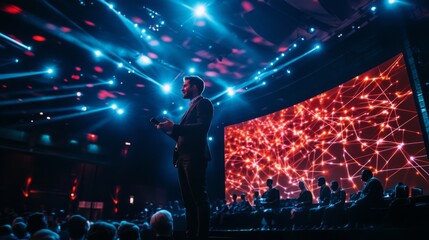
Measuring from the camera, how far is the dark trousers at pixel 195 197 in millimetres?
1909

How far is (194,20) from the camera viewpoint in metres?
6.32

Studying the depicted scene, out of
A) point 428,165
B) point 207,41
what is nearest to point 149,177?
point 207,41

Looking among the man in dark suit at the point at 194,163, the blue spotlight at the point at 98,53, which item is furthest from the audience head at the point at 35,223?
the blue spotlight at the point at 98,53

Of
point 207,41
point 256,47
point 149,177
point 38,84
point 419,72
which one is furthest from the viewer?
point 149,177

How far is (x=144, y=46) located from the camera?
7.13 metres

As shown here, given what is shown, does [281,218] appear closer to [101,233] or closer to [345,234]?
[345,234]

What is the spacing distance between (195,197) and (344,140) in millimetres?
6106

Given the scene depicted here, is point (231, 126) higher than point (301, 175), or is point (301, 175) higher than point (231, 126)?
point (231, 126)

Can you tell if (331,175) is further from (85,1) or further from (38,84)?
(38,84)

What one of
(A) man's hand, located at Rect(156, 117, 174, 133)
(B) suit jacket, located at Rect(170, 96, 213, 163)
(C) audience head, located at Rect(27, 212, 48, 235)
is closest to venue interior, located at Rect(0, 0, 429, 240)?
(B) suit jacket, located at Rect(170, 96, 213, 163)

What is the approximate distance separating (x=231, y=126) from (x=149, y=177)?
4.20 metres

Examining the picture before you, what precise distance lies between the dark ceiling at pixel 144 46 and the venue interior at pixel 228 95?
0.03 metres

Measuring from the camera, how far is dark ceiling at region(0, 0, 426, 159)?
600 centimetres

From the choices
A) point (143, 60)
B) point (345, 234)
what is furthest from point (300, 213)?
point (143, 60)
